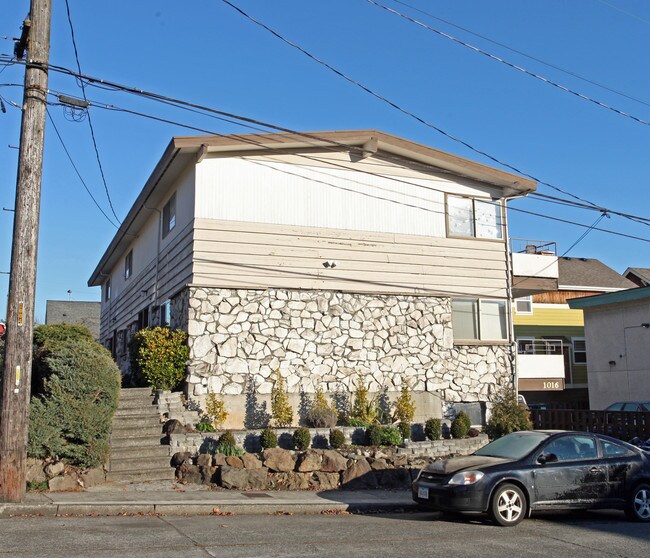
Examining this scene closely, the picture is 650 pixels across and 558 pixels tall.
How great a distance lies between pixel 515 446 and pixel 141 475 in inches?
257

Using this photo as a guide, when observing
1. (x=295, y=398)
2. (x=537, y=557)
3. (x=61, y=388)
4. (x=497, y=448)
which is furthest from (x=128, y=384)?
(x=537, y=557)

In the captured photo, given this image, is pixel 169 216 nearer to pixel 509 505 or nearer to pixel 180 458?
pixel 180 458

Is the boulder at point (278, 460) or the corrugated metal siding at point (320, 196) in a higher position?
the corrugated metal siding at point (320, 196)

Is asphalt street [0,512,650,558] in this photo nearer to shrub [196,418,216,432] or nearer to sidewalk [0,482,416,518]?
sidewalk [0,482,416,518]

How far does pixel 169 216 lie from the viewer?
66.5ft

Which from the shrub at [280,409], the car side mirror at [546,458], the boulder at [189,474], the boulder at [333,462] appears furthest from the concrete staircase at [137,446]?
the car side mirror at [546,458]

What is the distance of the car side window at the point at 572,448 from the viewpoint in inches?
453

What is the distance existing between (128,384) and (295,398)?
4511 mm

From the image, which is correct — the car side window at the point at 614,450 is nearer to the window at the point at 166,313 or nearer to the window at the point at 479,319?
the window at the point at 479,319

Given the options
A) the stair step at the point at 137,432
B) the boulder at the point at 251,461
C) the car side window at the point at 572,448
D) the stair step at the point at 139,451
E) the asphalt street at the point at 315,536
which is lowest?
the asphalt street at the point at 315,536

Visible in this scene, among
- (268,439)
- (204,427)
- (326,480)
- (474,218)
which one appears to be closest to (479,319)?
(474,218)

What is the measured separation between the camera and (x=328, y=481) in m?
14.3

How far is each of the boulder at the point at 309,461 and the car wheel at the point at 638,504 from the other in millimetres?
5541

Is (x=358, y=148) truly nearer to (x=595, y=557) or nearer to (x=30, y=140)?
(x=30, y=140)
